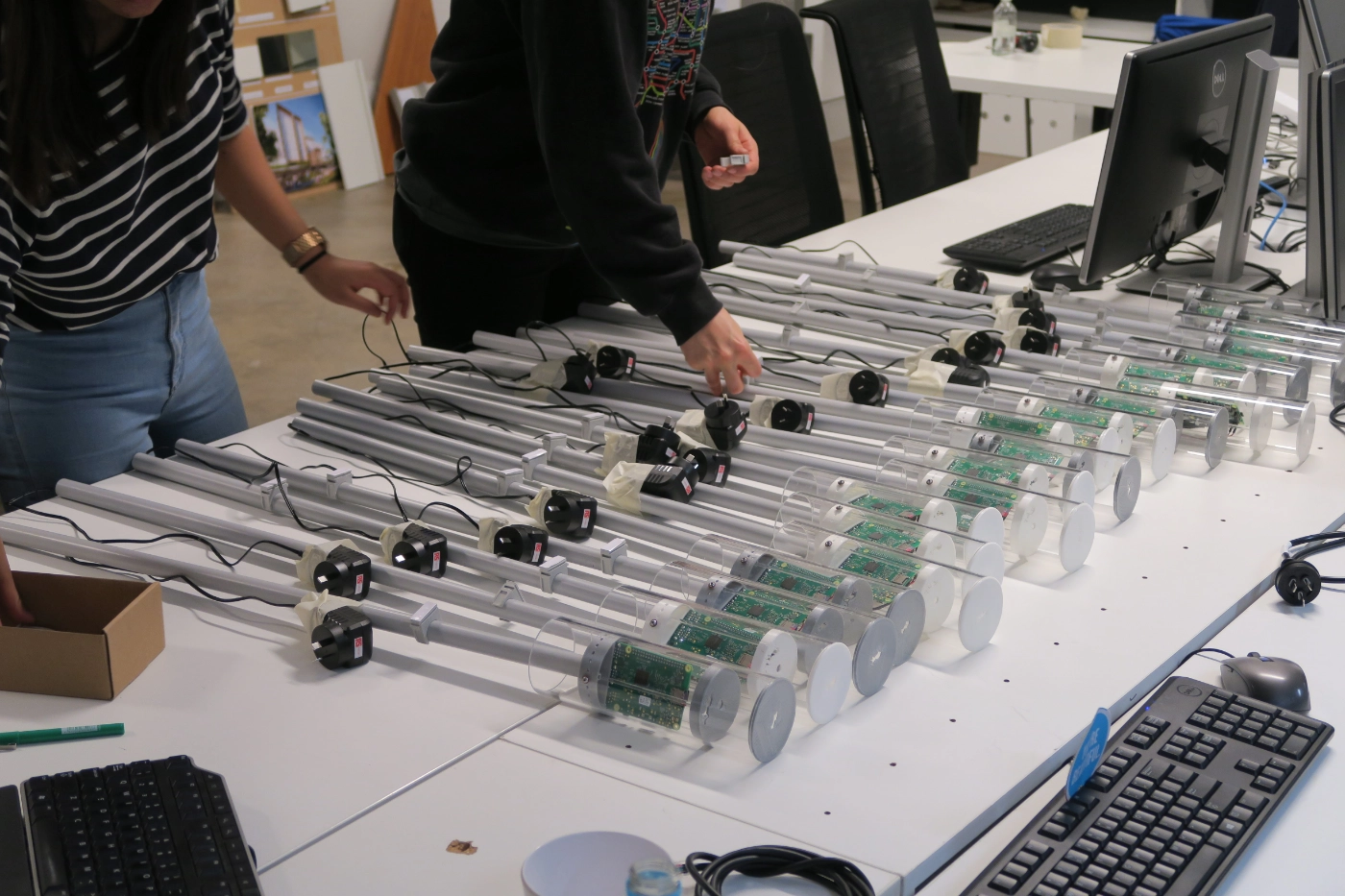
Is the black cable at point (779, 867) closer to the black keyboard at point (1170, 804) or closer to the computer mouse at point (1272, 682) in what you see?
the black keyboard at point (1170, 804)

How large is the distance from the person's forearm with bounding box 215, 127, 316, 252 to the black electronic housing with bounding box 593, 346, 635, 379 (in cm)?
46

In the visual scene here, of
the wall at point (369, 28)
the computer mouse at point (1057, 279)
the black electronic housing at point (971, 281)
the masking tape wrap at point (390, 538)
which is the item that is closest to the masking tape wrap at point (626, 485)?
the masking tape wrap at point (390, 538)

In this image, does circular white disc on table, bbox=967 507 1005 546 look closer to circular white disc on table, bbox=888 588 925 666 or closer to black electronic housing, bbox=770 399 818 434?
circular white disc on table, bbox=888 588 925 666

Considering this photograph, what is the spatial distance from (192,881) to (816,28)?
A: 247 inches

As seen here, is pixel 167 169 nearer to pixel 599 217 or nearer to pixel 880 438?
pixel 599 217

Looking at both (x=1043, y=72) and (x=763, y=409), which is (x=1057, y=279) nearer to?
(x=763, y=409)

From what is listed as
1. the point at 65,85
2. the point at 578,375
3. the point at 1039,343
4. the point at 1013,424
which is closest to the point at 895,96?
the point at 1039,343

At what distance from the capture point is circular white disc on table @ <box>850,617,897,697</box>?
3.75 ft

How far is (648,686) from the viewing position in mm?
1124

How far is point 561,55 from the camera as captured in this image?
1452 millimetres

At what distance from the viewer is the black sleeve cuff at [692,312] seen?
163 cm

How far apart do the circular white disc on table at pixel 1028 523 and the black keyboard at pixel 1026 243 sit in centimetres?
106

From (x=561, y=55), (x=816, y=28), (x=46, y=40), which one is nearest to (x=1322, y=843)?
(x=561, y=55)

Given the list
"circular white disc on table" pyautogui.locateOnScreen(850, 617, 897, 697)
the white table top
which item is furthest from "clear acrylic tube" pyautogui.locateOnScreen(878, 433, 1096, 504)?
the white table top
